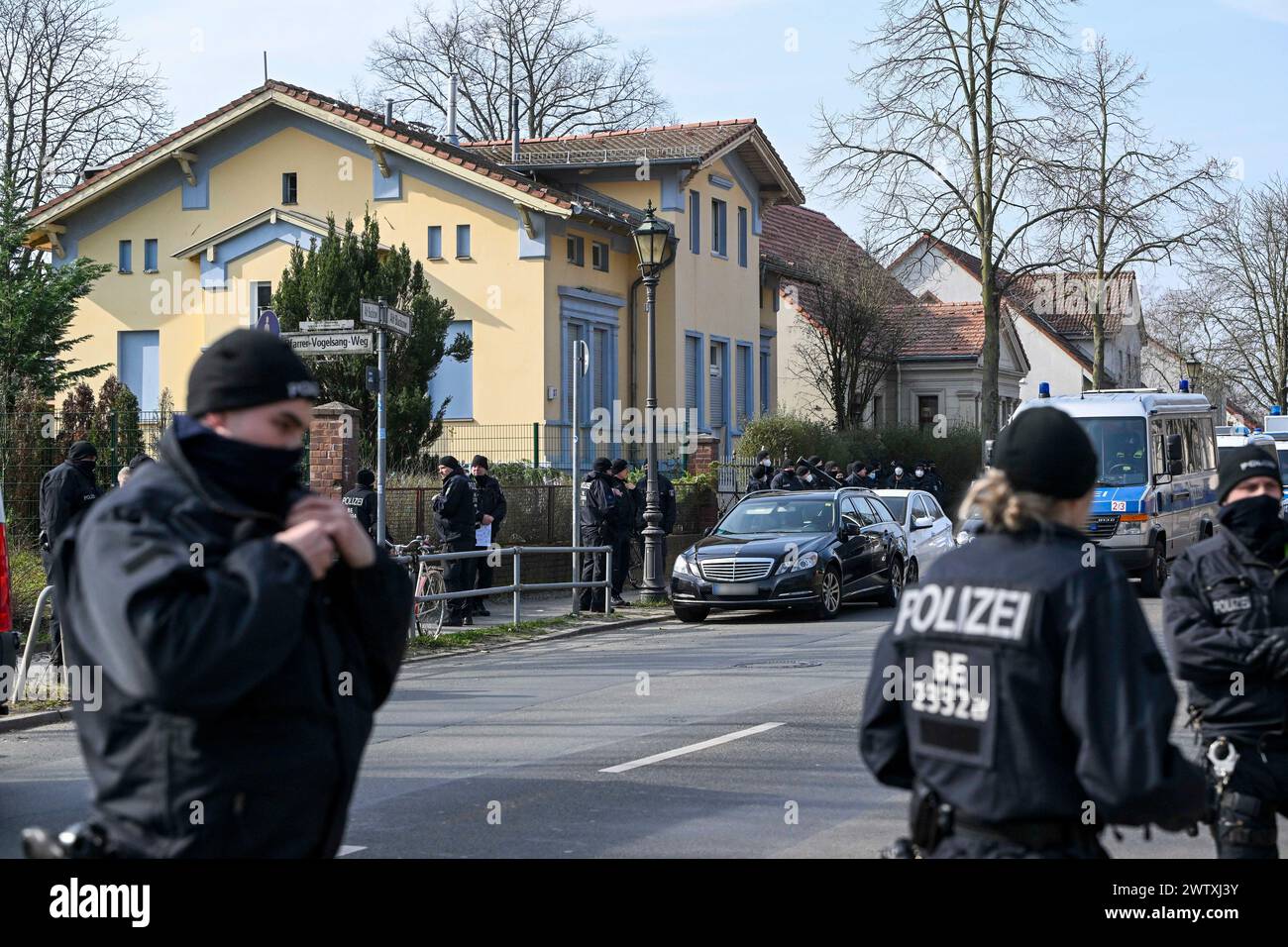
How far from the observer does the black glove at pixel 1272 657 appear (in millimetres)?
5070

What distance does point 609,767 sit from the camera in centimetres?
919

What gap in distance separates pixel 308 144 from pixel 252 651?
3034cm

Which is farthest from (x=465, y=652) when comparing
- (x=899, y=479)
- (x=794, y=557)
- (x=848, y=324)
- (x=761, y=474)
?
(x=848, y=324)

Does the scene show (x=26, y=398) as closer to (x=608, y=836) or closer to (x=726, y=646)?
(x=726, y=646)

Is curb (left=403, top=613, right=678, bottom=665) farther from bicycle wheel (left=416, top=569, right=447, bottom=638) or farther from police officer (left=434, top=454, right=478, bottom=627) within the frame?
police officer (left=434, top=454, right=478, bottom=627)

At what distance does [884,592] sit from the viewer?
20.4 meters

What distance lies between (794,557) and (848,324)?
2393 cm

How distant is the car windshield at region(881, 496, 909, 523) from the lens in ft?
73.8

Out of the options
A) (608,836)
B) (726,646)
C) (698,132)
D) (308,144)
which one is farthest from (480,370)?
(608,836)

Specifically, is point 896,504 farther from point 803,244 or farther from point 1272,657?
point 803,244

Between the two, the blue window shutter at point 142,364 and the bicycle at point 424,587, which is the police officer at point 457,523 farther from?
the blue window shutter at point 142,364

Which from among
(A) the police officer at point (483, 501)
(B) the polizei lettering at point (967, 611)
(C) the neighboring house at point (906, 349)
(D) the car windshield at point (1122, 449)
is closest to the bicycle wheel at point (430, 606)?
(A) the police officer at point (483, 501)

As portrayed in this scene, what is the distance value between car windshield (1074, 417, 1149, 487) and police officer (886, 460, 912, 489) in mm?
10710

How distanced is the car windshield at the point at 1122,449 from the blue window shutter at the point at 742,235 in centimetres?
1710
